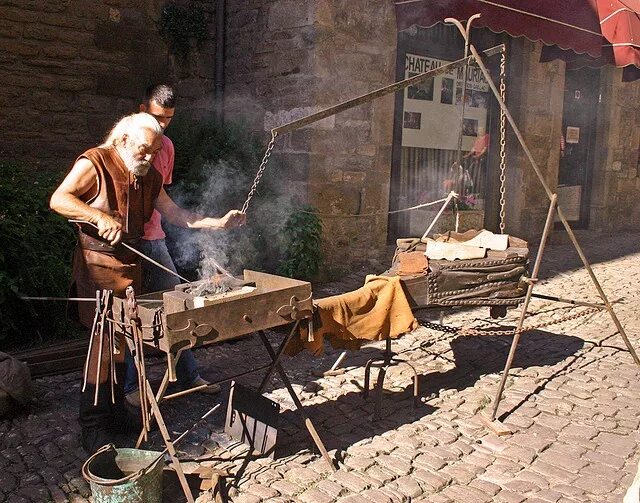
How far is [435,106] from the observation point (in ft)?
31.5

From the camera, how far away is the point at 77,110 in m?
7.55

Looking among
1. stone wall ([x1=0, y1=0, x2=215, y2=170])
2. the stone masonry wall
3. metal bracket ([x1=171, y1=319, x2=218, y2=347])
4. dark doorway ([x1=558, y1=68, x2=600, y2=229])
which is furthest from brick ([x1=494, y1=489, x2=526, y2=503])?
dark doorway ([x1=558, y1=68, x2=600, y2=229])

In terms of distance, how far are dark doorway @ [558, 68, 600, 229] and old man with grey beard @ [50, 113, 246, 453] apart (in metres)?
9.67

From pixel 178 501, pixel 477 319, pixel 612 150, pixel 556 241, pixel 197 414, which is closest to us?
pixel 178 501

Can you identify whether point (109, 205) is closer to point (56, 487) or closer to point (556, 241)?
point (56, 487)

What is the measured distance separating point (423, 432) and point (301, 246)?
321 cm

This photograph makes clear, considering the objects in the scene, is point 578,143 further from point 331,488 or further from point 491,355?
point 331,488

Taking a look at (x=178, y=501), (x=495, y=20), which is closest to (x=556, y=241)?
(x=495, y=20)

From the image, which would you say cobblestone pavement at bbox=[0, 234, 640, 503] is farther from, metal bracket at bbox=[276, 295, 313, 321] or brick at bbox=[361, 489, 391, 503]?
metal bracket at bbox=[276, 295, 313, 321]

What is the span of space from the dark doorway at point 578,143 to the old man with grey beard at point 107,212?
967 cm

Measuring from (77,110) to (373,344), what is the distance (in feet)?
13.9

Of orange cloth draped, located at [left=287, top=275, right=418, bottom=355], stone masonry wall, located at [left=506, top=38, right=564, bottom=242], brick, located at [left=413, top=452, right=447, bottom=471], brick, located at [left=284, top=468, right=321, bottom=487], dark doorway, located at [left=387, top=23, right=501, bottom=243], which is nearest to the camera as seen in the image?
brick, located at [left=284, top=468, right=321, bottom=487]

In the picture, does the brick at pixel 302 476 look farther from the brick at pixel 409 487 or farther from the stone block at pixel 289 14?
the stone block at pixel 289 14

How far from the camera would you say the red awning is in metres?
7.78
